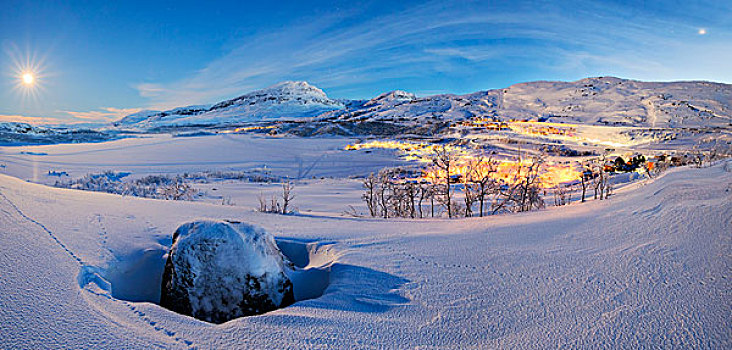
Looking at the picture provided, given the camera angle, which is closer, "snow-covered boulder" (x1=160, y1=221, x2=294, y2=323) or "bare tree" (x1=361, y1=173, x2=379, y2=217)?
"snow-covered boulder" (x1=160, y1=221, x2=294, y2=323)

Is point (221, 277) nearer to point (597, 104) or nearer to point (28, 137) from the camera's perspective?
point (28, 137)

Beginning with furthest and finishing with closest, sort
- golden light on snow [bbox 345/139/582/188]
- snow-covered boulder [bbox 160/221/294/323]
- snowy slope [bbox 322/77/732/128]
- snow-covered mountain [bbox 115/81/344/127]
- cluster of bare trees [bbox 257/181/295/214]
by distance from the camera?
snow-covered mountain [bbox 115/81/344/127] → snowy slope [bbox 322/77/732/128] → golden light on snow [bbox 345/139/582/188] → cluster of bare trees [bbox 257/181/295/214] → snow-covered boulder [bbox 160/221/294/323]

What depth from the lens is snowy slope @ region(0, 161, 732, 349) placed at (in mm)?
1434

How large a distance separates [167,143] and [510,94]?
80217 millimetres

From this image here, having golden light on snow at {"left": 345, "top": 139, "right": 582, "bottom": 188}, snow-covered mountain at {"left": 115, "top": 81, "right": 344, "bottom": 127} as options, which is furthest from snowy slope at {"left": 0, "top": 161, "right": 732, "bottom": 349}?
snow-covered mountain at {"left": 115, "top": 81, "right": 344, "bottom": 127}

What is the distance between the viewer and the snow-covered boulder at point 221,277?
220 cm

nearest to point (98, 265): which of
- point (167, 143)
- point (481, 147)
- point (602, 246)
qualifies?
point (602, 246)

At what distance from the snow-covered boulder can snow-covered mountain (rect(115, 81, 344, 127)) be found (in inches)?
4453

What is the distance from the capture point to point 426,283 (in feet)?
6.93

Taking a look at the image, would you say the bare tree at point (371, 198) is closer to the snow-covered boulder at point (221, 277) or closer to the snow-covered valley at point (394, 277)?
the snow-covered valley at point (394, 277)

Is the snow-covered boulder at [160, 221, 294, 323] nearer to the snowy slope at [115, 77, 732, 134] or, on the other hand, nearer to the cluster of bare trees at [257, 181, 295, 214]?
the cluster of bare trees at [257, 181, 295, 214]

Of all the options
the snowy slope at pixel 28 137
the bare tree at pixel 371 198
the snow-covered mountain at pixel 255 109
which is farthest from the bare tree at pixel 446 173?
the snow-covered mountain at pixel 255 109

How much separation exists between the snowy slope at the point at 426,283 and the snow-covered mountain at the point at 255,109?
112840 millimetres

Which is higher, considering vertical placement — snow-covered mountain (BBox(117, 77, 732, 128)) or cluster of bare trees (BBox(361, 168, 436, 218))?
snow-covered mountain (BBox(117, 77, 732, 128))
